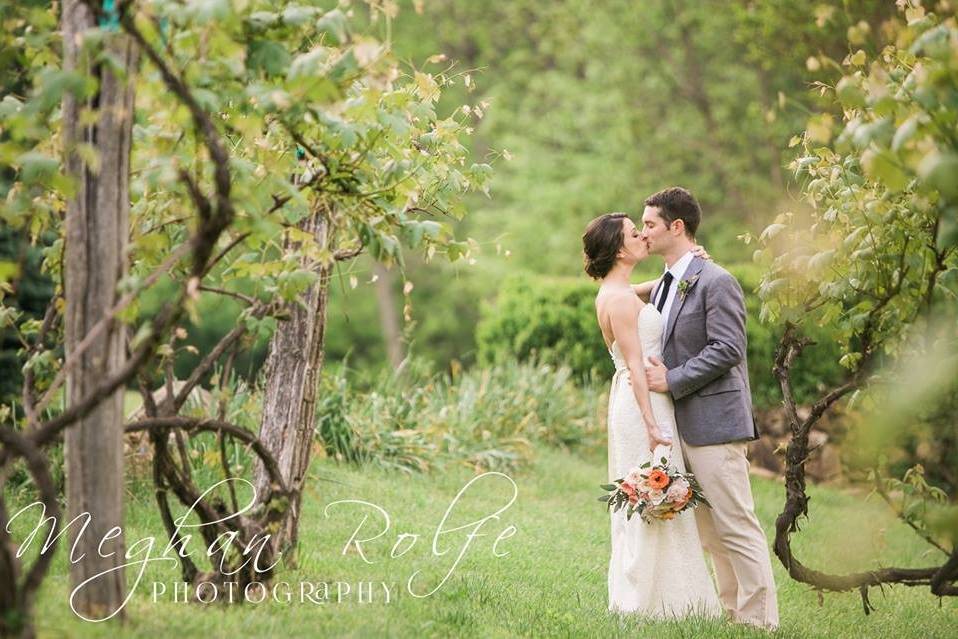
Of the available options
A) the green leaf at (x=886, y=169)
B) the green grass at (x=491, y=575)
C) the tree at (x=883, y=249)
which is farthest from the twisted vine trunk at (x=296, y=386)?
the green leaf at (x=886, y=169)

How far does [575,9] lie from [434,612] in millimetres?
17431

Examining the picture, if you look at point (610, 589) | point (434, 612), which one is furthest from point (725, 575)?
point (434, 612)

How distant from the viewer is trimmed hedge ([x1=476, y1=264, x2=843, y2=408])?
36.1ft

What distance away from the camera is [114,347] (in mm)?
3518

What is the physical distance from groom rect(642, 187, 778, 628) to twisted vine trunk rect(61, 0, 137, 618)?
281cm

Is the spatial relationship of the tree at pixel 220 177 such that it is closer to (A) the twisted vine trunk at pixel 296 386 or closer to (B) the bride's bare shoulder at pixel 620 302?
(A) the twisted vine trunk at pixel 296 386

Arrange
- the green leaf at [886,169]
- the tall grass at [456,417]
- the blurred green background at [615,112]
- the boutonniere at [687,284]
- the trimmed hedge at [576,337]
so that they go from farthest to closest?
the blurred green background at [615,112] < the trimmed hedge at [576,337] < the tall grass at [456,417] < the boutonniere at [687,284] < the green leaf at [886,169]

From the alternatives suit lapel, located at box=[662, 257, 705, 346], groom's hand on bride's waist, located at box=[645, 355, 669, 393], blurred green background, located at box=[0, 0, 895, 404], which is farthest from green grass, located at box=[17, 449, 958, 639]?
blurred green background, located at box=[0, 0, 895, 404]

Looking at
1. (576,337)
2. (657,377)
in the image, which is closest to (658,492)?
(657,377)

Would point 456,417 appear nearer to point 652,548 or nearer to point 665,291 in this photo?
point 665,291

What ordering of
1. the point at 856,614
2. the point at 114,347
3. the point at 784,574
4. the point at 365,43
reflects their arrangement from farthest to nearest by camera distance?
1. the point at 784,574
2. the point at 856,614
3. the point at 114,347
4. the point at 365,43

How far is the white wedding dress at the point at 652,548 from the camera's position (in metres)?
5.05

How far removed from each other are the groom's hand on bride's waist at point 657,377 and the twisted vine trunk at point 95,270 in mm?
2752

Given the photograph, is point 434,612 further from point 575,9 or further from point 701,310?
point 575,9
